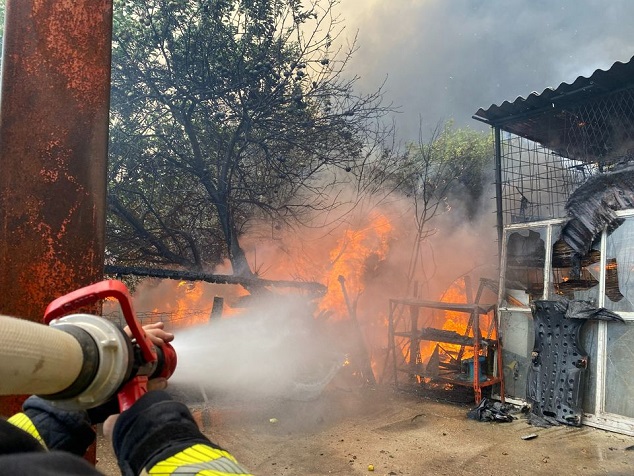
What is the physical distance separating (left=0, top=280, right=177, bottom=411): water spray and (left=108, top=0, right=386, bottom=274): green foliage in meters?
6.36

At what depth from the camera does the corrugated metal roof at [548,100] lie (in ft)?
25.9

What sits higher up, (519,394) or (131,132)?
(131,132)

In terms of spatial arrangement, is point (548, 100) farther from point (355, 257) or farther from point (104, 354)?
point (104, 354)

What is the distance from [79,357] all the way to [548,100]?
9775mm

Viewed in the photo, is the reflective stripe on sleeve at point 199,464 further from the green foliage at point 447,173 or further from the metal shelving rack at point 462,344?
the green foliage at point 447,173

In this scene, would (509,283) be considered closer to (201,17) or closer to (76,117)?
(201,17)

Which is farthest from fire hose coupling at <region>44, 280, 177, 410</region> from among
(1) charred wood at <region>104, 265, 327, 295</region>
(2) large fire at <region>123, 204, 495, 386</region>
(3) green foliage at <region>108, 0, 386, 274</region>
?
(2) large fire at <region>123, 204, 495, 386</region>

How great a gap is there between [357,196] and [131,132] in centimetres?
690

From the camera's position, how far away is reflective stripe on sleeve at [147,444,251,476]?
100cm

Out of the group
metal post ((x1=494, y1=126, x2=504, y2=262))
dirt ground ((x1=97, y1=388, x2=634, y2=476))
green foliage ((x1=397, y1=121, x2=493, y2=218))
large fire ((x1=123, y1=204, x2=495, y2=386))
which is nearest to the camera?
dirt ground ((x1=97, y1=388, x2=634, y2=476))

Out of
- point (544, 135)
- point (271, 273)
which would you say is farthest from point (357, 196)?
point (544, 135)

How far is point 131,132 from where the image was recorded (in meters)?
7.47

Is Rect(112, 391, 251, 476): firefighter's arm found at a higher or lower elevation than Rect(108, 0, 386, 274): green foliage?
lower

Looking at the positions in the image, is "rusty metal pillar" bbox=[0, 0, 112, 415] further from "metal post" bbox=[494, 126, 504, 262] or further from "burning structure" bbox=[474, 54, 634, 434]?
"metal post" bbox=[494, 126, 504, 262]
